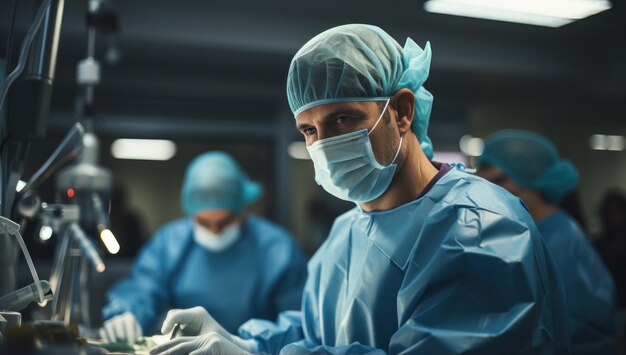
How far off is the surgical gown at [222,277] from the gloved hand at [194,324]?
4.19ft

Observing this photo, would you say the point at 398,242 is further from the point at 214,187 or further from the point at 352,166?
the point at 214,187

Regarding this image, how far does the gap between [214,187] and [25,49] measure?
1632 millimetres

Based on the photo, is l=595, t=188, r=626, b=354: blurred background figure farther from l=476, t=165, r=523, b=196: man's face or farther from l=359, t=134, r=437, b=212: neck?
l=359, t=134, r=437, b=212: neck

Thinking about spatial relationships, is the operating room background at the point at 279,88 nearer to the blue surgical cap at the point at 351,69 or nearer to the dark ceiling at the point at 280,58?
the dark ceiling at the point at 280,58

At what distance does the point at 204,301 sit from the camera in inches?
116

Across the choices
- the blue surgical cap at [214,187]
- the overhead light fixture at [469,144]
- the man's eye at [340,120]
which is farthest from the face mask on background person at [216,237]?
the overhead light fixture at [469,144]

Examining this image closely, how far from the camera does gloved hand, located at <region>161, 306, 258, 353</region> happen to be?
1417 millimetres

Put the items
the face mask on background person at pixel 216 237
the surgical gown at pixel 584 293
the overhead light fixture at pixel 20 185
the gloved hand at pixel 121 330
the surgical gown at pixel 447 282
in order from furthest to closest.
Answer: the face mask on background person at pixel 216 237 → the surgical gown at pixel 584 293 → the gloved hand at pixel 121 330 → the overhead light fixture at pixel 20 185 → the surgical gown at pixel 447 282

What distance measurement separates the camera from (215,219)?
10.1ft

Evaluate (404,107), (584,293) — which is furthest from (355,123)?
(584,293)

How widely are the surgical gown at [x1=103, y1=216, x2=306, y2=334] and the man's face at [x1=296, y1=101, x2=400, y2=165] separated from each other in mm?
1601

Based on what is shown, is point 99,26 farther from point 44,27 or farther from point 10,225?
point 10,225

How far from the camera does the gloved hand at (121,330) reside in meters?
1.91

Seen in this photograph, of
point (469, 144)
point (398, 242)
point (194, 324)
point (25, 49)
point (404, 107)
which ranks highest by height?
point (25, 49)
